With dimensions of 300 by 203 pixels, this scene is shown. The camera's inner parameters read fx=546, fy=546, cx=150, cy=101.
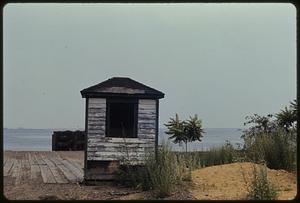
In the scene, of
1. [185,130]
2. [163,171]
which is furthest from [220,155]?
[163,171]

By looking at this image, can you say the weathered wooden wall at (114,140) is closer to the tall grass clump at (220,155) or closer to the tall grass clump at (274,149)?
the tall grass clump at (274,149)

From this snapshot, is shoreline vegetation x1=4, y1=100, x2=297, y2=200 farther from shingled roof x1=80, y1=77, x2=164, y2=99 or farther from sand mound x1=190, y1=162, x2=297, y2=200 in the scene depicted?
shingled roof x1=80, y1=77, x2=164, y2=99

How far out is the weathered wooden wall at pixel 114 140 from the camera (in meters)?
9.49

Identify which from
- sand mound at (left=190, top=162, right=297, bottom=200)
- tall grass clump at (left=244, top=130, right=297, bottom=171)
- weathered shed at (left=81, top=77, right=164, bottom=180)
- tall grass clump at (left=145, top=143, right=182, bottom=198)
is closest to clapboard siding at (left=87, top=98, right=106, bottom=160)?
weathered shed at (left=81, top=77, right=164, bottom=180)

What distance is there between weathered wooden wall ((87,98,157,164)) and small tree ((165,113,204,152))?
4.88 m

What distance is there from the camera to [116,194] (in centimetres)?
837

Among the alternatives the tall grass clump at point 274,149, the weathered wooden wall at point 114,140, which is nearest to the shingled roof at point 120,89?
the weathered wooden wall at point 114,140

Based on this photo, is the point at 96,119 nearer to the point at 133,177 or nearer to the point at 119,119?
the point at 119,119

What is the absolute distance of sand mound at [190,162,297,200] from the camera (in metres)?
7.60

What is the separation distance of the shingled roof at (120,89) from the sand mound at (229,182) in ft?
5.65

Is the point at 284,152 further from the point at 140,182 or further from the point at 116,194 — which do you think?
the point at 116,194

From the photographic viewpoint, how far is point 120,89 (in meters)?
9.45

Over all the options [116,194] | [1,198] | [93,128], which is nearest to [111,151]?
[93,128]

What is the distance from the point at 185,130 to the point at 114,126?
5.50 metres
